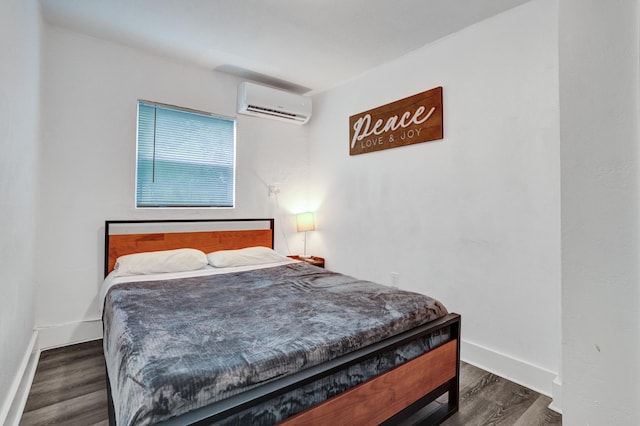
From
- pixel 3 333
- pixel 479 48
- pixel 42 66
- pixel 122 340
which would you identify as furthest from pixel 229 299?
pixel 479 48

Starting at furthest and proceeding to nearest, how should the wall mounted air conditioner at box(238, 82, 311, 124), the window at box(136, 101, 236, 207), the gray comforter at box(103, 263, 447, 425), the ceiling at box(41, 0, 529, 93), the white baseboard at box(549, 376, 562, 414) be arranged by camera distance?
the wall mounted air conditioner at box(238, 82, 311, 124), the window at box(136, 101, 236, 207), the ceiling at box(41, 0, 529, 93), the white baseboard at box(549, 376, 562, 414), the gray comforter at box(103, 263, 447, 425)

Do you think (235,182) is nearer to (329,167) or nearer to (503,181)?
(329,167)

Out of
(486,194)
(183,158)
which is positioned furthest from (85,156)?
(486,194)

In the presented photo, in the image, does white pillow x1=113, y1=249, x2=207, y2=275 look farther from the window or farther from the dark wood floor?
the dark wood floor

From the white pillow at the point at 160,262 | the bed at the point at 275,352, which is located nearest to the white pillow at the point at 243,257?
the white pillow at the point at 160,262

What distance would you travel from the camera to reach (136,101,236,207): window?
306cm

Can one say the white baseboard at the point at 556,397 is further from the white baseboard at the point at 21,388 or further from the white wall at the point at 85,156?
the white wall at the point at 85,156

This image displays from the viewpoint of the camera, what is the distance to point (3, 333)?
152 cm

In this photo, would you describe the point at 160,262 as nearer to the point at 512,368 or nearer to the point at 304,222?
the point at 304,222

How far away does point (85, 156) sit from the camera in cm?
274

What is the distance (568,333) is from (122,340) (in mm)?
1598

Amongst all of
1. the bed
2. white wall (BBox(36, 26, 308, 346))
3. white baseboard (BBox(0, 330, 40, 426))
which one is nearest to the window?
white wall (BBox(36, 26, 308, 346))

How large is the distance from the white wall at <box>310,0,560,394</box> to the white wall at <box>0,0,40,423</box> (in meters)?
2.71

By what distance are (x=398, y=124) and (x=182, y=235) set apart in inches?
92.9
